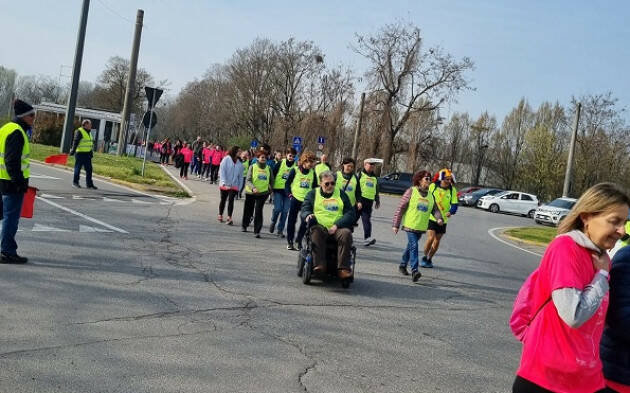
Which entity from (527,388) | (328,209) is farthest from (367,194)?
(527,388)

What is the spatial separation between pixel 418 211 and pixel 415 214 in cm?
8

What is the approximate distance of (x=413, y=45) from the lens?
53344 millimetres

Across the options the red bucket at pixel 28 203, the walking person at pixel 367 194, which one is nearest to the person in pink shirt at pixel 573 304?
the red bucket at pixel 28 203

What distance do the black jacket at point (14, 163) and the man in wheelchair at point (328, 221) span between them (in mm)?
3775

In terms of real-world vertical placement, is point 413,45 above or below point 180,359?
above

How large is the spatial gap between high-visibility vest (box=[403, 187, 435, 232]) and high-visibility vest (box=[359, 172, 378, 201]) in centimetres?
367

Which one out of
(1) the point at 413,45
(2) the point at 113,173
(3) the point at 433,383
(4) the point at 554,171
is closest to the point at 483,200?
(1) the point at 413,45

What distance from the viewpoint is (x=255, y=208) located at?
1403 centimetres

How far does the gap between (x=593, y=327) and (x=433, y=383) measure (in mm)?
2613

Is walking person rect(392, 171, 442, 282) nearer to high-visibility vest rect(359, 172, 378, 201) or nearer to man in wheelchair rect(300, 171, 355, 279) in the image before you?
man in wheelchair rect(300, 171, 355, 279)

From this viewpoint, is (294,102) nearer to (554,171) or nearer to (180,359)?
(554,171)

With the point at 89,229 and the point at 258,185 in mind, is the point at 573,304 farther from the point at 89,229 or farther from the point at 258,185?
the point at 258,185

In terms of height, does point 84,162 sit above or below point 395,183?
below

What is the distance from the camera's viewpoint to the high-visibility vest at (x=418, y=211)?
10.6 meters
